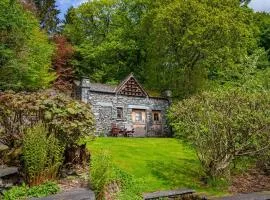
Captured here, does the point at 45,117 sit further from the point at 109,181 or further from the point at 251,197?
the point at 251,197

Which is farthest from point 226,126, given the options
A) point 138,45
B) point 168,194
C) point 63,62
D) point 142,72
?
point 138,45

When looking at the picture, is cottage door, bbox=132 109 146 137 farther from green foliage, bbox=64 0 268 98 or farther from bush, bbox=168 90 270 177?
bush, bbox=168 90 270 177

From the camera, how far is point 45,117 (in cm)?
1114

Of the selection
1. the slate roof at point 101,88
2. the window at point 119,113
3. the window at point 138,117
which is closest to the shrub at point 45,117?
the slate roof at point 101,88

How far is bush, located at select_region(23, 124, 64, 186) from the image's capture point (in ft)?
33.8

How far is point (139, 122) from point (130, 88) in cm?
279

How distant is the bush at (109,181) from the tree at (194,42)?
21.2 m

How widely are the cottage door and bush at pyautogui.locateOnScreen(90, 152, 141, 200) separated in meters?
19.6

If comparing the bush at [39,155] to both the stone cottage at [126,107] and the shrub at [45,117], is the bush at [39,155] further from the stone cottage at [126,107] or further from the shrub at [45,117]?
the stone cottage at [126,107]

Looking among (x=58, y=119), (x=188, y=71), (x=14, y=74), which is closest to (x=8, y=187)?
(x=58, y=119)

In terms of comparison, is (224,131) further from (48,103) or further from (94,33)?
(94,33)

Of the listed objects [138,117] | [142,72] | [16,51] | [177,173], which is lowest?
[177,173]

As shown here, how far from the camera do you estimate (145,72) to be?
39625 mm

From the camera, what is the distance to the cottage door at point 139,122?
32.8 metres
